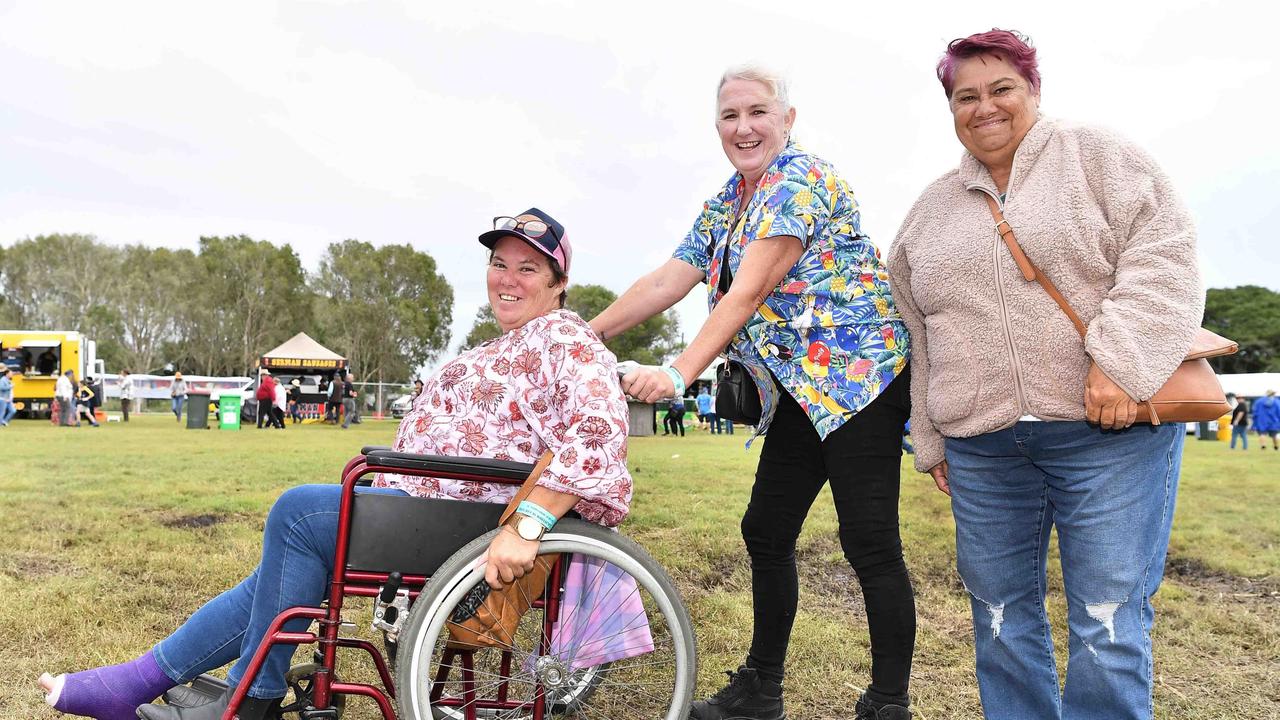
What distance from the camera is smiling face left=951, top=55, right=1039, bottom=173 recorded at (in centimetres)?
221

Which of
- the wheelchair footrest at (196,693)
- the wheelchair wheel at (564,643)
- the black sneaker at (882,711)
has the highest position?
the wheelchair wheel at (564,643)

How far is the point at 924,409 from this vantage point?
250cm

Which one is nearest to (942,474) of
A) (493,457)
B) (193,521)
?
(493,457)

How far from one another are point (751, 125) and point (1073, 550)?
4.77 feet

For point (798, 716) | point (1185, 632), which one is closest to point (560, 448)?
point (798, 716)

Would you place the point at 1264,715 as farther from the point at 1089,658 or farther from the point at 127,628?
the point at 127,628

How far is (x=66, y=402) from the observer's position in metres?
22.8

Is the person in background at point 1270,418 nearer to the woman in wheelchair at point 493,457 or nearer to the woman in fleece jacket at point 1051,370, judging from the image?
the woman in fleece jacket at point 1051,370

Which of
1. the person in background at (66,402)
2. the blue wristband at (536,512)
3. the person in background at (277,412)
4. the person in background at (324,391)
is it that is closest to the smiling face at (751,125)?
the blue wristband at (536,512)

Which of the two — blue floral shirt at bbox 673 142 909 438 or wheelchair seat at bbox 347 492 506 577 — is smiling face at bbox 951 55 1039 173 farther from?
wheelchair seat at bbox 347 492 506 577

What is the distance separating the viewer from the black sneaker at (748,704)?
3.01 m

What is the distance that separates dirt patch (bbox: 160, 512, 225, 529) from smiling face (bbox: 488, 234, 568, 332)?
4.83 meters

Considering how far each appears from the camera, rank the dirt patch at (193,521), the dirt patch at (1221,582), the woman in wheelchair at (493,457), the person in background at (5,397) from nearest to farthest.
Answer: the woman in wheelchair at (493,457) < the dirt patch at (1221,582) < the dirt patch at (193,521) < the person in background at (5,397)

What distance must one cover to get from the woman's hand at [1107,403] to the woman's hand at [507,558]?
4.36ft
